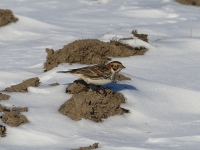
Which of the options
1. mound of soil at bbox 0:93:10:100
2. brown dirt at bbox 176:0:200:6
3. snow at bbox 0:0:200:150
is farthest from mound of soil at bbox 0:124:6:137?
brown dirt at bbox 176:0:200:6

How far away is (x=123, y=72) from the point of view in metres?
7.02

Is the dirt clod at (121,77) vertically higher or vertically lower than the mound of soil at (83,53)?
lower

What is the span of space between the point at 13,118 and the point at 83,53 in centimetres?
265

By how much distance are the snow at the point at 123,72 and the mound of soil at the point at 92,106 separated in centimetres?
7

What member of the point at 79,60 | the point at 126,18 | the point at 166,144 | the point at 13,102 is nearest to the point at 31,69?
the point at 79,60

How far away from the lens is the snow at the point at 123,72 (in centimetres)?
507

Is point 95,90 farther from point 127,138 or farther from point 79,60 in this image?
point 79,60

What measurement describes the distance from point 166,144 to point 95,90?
107 cm

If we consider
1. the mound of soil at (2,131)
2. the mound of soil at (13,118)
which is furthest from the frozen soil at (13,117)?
the mound of soil at (2,131)

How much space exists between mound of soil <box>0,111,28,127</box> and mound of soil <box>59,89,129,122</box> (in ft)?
1.52

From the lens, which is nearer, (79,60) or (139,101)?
(139,101)

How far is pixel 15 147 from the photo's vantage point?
477cm

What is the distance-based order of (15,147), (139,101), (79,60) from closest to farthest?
(15,147)
(139,101)
(79,60)

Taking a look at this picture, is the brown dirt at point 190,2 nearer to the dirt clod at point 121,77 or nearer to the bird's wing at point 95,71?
the dirt clod at point 121,77
